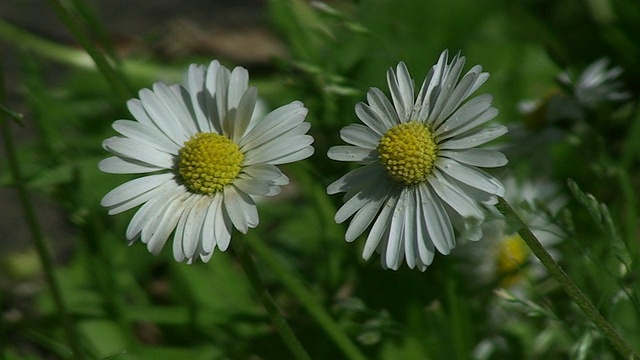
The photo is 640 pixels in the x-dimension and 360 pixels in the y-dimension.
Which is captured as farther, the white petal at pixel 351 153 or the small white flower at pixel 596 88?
the small white flower at pixel 596 88

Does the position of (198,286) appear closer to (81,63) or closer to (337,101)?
(337,101)

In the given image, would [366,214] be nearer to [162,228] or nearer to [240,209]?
[240,209]

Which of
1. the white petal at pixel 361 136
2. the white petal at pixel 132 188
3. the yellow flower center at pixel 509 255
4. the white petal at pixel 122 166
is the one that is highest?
the white petal at pixel 122 166

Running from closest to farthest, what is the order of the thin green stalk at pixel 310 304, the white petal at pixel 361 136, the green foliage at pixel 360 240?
1. the white petal at pixel 361 136
2. the thin green stalk at pixel 310 304
3. the green foliage at pixel 360 240

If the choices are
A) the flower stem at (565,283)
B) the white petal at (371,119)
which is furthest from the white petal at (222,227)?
the flower stem at (565,283)

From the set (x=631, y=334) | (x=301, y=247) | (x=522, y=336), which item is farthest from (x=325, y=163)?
(x=631, y=334)

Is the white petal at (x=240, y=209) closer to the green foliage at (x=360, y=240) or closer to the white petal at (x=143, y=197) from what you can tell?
the white petal at (x=143, y=197)
